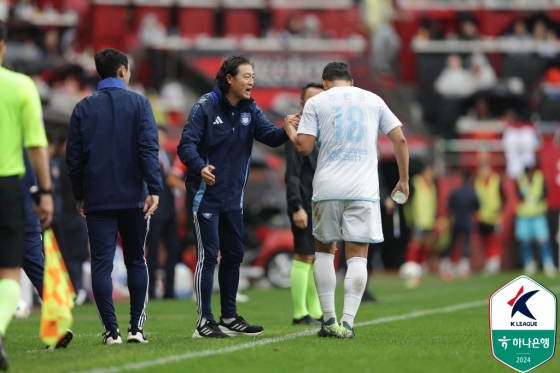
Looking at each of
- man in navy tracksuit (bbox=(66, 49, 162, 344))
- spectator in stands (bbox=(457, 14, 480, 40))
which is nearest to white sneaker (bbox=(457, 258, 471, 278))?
spectator in stands (bbox=(457, 14, 480, 40))

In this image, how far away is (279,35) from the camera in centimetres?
2714

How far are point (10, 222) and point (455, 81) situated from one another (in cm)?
2082

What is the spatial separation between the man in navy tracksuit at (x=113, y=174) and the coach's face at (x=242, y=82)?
75 cm

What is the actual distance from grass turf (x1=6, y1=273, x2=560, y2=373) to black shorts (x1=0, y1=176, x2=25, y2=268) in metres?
0.66

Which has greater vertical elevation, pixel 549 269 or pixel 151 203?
pixel 151 203

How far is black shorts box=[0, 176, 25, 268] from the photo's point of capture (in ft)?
21.5

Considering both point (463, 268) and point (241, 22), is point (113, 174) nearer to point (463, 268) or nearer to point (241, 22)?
point (463, 268)

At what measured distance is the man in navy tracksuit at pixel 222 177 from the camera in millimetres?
8438

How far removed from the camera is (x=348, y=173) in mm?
8297

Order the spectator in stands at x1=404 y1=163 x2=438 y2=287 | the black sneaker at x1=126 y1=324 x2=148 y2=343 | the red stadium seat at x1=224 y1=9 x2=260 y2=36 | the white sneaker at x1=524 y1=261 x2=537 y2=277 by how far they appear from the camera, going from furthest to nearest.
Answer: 1. the red stadium seat at x1=224 y1=9 x2=260 y2=36
2. the spectator in stands at x1=404 y1=163 x2=438 y2=287
3. the white sneaker at x1=524 y1=261 x2=537 y2=277
4. the black sneaker at x1=126 y1=324 x2=148 y2=343

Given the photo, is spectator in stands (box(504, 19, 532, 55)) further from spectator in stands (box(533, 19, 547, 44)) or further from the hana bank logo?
the hana bank logo

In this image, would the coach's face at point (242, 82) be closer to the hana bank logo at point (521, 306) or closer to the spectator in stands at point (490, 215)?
the hana bank logo at point (521, 306)

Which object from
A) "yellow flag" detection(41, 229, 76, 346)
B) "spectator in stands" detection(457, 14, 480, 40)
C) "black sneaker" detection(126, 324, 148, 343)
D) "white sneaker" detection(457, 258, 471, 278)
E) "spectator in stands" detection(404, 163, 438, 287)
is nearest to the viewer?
"yellow flag" detection(41, 229, 76, 346)

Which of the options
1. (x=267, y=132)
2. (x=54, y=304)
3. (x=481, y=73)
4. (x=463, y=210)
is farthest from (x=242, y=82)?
(x=481, y=73)
